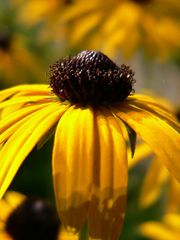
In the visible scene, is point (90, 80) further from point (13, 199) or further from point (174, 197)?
point (174, 197)

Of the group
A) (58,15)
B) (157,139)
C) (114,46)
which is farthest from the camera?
(58,15)

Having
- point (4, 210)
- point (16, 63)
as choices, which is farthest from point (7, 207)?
point (16, 63)

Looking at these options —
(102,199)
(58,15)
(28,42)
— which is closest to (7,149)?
(102,199)

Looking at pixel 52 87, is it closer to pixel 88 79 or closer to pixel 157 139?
pixel 88 79

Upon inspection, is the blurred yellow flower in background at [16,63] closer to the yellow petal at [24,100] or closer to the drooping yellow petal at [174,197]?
the drooping yellow petal at [174,197]

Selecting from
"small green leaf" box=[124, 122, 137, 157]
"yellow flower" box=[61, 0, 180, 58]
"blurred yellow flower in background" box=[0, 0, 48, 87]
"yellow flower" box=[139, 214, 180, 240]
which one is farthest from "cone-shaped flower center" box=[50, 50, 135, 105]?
"blurred yellow flower in background" box=[0, 0, 48, 87]

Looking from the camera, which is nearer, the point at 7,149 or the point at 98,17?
the point at 7,149

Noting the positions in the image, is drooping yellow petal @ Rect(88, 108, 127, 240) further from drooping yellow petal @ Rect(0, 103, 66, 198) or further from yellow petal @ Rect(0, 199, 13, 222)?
yellow petal @ Rect(0, 199, 13, 222)
